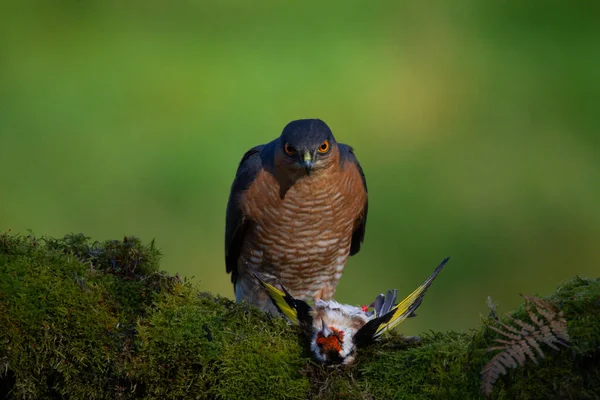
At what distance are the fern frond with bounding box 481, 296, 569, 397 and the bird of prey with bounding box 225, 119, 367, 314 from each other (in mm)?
1998

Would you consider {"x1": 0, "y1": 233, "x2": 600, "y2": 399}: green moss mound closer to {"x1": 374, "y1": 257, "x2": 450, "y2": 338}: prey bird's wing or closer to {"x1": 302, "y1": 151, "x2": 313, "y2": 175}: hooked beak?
{"x1": 374, "y1": 257, "x2": 450, "y2": 338}: prey bird's wing

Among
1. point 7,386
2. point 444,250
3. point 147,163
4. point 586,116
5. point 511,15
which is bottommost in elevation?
point 7,386

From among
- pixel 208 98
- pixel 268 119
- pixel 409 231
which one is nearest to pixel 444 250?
pixel 409 231

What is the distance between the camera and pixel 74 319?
2.72m

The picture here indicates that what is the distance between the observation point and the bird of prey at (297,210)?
4.30 metres

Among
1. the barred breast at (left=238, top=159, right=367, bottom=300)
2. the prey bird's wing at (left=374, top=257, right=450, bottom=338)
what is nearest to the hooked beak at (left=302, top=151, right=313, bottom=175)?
the barred breast at (left=238, top=159, right=367, bottom=300)

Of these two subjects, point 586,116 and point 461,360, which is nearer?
point 461,360

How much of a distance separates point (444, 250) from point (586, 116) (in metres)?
2.56

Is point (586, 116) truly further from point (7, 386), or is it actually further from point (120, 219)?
point (7, 386)

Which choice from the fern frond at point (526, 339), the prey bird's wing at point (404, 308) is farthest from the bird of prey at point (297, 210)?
the fern frond at point (526, 339)

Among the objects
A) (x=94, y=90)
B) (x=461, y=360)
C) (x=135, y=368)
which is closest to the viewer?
(x=461, y=360)

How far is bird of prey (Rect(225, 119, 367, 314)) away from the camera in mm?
4305

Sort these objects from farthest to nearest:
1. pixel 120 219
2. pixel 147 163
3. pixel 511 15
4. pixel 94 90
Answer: pixel 511 15 → pixel 94 90 → pixel 147 163 → pixel 120 219

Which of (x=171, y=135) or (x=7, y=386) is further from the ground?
(x=171, y=135)
